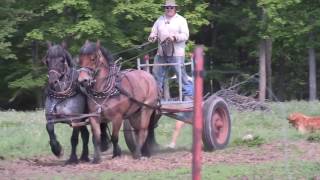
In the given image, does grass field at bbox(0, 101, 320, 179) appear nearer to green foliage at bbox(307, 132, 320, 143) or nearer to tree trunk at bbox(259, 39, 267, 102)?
green foliage at bbox(307, 132, 320, 143)

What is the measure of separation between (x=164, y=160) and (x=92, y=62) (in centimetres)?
187

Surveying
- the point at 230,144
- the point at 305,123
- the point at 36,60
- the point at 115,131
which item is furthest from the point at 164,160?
the point at 36,60

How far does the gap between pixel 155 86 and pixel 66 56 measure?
183 cm

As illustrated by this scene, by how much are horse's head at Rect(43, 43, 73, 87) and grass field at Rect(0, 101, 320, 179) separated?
1.70 metres

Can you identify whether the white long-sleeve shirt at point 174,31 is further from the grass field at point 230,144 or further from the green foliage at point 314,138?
the green foliage at point 314,138

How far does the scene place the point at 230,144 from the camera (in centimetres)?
1327

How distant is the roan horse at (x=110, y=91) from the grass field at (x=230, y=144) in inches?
58.4

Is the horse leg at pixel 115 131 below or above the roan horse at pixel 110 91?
below

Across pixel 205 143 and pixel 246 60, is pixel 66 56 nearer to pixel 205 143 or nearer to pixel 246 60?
pixel 205 143

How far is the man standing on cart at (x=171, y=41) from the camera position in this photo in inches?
495

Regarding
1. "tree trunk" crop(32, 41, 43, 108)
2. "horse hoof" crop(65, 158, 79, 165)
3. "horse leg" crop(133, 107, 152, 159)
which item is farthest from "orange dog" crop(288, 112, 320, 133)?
"tree trunk" crop(32, 41, 43, 108)

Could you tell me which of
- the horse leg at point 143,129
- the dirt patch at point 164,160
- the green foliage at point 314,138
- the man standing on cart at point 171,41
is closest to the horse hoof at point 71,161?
the dirt patch at point 164,160

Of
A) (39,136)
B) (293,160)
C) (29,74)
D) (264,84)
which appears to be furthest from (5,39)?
(293,160)

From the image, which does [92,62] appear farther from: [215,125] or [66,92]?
[215,125]
